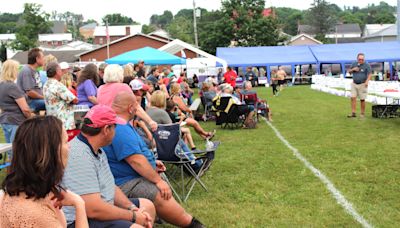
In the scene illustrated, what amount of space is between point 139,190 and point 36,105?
12.1 ft

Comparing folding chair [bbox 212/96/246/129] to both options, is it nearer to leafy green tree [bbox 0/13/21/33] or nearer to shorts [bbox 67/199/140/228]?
shorts [bbox 67/199/140/228]

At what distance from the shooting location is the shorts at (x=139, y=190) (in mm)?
4246

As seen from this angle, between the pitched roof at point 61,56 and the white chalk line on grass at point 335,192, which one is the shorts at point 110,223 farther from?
the pitched roof at point 61,56

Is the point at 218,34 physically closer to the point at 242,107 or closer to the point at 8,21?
the point at 242,107

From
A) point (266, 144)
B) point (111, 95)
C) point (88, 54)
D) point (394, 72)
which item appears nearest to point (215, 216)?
point (111, 95)

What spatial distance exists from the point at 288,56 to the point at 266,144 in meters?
28.2

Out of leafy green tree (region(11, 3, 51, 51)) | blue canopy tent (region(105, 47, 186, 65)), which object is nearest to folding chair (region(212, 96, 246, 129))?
blue canopy tent (region(105, 47, 186, 65))

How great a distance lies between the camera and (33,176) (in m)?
2.25

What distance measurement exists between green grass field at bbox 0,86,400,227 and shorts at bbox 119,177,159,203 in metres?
1.02

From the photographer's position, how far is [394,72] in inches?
1483

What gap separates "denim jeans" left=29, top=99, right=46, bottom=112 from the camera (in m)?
7.29

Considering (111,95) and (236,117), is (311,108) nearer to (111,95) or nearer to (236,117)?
(236,117)

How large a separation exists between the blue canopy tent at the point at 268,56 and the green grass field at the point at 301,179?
81.0 ft

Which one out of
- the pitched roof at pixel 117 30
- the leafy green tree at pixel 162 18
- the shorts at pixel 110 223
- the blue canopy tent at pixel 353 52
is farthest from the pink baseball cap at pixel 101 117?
the leafy green tree at pixel 162 18
